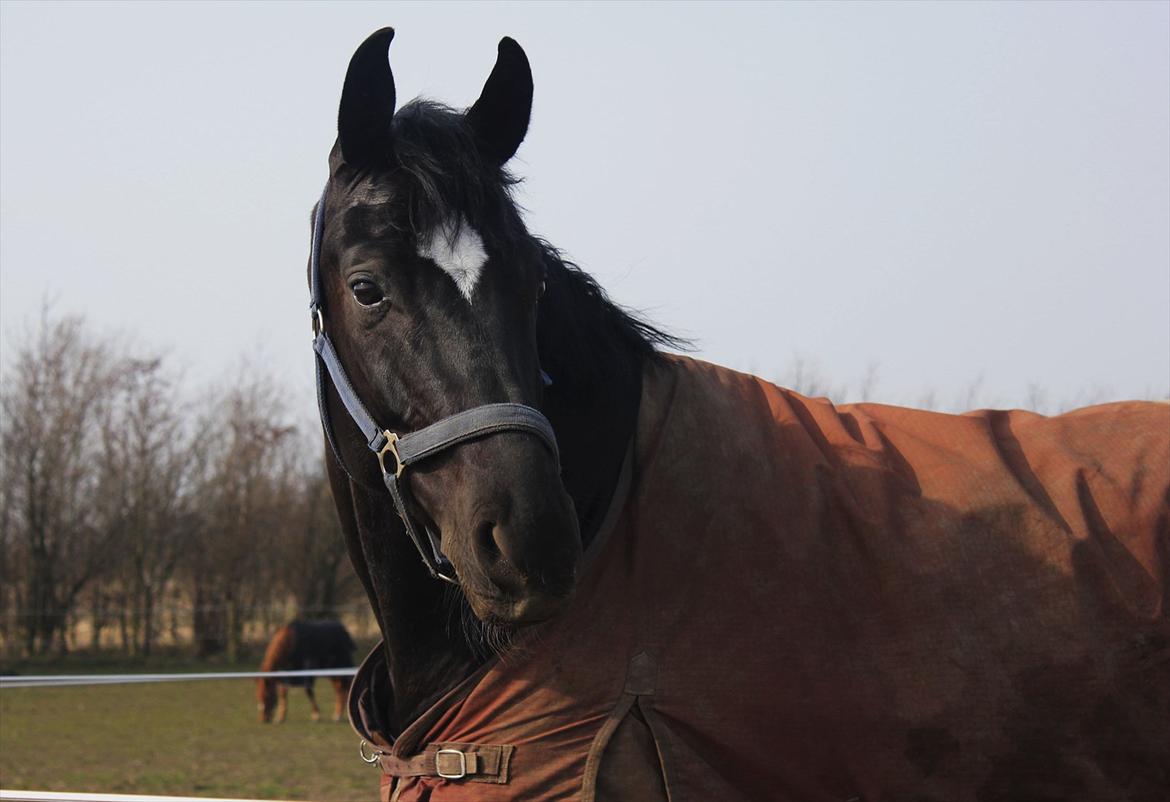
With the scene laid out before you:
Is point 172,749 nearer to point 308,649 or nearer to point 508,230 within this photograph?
point 308,649

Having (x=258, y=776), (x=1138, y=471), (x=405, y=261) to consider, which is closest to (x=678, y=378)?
(x=405, y=261)

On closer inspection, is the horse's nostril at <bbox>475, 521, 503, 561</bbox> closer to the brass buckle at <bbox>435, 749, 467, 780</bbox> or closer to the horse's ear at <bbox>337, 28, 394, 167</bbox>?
the brass buckle at <bbox>435, 749, 467, 780</bbox>

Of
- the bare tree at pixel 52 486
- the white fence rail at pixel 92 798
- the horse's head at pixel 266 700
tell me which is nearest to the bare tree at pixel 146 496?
the bare tree at pixel 52 486

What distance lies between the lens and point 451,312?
80.2 inches

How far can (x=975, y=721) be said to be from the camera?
224 cm

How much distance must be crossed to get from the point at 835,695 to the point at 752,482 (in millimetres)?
447

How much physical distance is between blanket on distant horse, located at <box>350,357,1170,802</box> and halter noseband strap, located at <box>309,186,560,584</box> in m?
0.28

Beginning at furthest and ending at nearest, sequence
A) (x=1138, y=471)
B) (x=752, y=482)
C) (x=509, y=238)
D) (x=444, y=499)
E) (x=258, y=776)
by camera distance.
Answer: (x=258, y=776) < (x=1138, y=471) < (x=752, y=482) < (x=509, y=238) < (x=444, y=499)

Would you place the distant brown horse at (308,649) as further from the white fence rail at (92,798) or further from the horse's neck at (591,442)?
the horse's neck at (591,442)

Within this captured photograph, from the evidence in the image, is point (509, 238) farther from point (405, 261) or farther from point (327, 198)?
point (327, 198)

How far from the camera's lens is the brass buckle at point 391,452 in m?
2.07

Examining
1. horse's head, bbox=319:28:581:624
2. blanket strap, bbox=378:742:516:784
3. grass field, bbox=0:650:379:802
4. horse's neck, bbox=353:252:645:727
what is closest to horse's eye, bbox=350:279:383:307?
horse's head, bbox=319:28:581:624

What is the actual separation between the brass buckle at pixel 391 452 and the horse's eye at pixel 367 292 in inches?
Result: 9.6

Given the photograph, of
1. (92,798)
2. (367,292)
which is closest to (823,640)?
(367,292)
